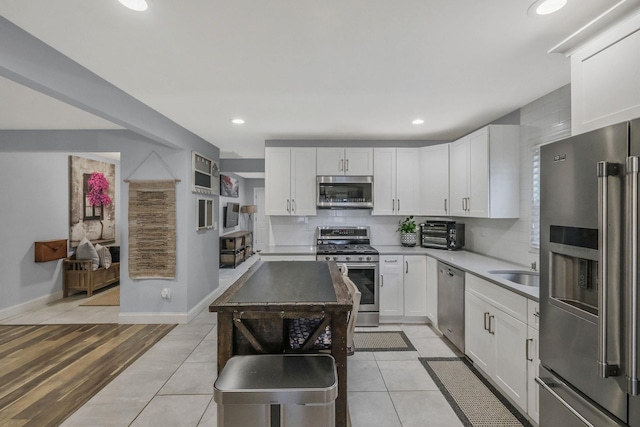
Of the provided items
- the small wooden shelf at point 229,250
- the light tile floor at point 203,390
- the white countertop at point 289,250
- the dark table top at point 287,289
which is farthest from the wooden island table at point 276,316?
the small wooden shelf at point 229,250

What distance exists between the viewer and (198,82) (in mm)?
2383

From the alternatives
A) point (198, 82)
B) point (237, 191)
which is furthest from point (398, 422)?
point (237, 191)

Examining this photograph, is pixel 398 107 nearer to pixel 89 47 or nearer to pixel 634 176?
pixel 634 176

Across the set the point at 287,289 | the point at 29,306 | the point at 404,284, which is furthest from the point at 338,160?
the point at 29,306

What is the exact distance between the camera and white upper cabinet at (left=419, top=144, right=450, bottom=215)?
3.81 metres

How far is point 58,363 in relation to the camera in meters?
2.86

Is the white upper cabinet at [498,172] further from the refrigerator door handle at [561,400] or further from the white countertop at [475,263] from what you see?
the refrigerator door handle at [561,400]

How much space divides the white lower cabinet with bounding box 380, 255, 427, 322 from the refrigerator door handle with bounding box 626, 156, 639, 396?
2.66 meters

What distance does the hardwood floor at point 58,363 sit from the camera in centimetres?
223

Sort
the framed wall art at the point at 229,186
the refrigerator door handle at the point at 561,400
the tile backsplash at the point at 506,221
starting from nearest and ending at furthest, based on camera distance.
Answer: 1. the refrigerator door handle at the point at 561,400
2. the tile backsplash at the point at 506,221
3. the framed wall art at the point at 229,186

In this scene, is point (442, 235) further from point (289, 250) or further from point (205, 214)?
point (205, 214)

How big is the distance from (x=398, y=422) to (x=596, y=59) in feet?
7.90

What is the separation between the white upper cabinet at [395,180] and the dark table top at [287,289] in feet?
6.06

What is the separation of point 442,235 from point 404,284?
835mm
